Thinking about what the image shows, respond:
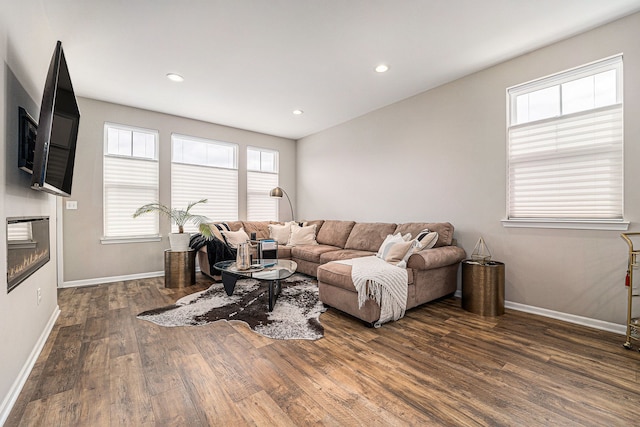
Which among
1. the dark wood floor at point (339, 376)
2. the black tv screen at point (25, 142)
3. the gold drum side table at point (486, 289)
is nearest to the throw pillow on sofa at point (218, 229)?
the dark wood floor at point (339, 376)

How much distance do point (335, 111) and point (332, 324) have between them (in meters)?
3.46

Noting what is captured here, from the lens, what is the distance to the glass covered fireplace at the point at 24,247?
164 cm

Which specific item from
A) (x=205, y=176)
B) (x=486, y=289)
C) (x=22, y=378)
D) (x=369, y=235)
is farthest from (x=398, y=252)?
(x=205, y=176)

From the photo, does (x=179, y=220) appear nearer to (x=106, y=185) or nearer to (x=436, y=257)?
(x=106, y=185)

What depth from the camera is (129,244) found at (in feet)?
14.5

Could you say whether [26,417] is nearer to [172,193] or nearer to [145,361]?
[145,361]

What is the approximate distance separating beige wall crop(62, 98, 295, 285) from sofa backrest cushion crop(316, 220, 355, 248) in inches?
107

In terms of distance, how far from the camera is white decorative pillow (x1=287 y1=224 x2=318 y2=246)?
4945 millimetres

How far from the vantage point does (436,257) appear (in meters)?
3.04

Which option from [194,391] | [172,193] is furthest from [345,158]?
[194,391]

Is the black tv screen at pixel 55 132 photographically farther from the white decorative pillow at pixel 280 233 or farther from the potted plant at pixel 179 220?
the white decorative pillow at pixel 280 233

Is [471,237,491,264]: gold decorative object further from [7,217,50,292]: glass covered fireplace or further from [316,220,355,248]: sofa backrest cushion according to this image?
[7,217,50,292]: glass covered fireplace

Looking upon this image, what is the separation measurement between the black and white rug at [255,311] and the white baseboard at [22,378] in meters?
0.72

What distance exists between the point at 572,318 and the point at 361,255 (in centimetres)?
223
